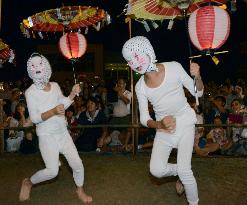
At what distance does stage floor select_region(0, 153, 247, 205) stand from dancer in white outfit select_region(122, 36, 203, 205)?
0.99 m

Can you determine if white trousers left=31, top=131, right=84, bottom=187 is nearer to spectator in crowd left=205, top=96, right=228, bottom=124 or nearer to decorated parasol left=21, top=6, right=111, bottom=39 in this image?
decorated parasol left=21, top=6, right=111, bottom=39

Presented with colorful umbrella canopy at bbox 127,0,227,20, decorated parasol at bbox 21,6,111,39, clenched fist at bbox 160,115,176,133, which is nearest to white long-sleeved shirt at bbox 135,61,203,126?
clenched fist at bbox 160,115,176,133

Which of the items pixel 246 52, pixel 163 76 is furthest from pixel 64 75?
pixel 163 76

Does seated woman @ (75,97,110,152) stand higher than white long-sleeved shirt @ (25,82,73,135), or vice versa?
white long-sleeved shirt @ (25,82,73,135)

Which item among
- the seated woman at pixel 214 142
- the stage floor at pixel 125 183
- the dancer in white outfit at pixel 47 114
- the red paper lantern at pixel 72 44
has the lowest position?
the stage floor at pixel 125 183

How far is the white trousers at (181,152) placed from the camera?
13.4 feet

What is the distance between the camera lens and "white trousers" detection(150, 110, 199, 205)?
4.08 m

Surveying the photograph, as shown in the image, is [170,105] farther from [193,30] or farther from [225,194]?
[225,194]

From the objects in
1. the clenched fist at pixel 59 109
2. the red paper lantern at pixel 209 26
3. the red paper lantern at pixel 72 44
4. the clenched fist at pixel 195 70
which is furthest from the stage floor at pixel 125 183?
the red paper lantern at pixel 72 44

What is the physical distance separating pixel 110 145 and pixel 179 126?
457 cm

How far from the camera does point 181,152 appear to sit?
411 centimetres

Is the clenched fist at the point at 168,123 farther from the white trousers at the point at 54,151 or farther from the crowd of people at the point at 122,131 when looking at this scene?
the crowd of people at the point at 122,131

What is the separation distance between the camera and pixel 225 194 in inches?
205

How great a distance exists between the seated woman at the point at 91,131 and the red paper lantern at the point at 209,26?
12.7 ft
